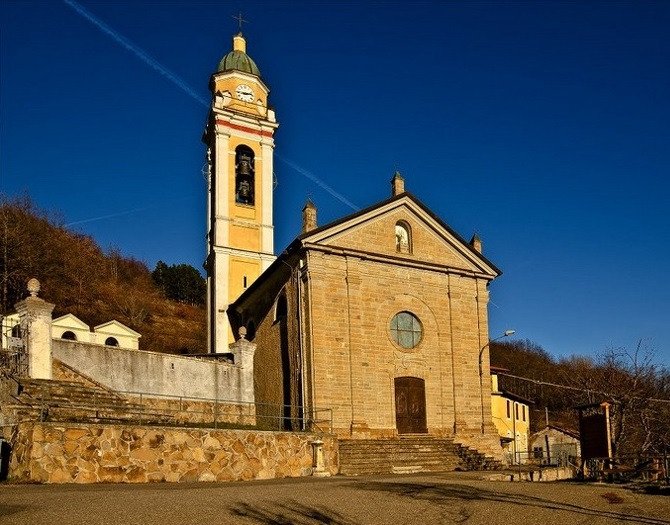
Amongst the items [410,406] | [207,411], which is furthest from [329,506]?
[410,406]

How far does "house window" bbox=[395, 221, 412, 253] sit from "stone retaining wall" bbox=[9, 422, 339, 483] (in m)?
10.0

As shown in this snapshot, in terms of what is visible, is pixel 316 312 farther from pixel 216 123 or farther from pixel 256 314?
pixel 216 123

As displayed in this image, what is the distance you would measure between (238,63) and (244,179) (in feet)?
23.9

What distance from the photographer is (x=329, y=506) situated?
1084cm

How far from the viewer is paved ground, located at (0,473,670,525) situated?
906 cm

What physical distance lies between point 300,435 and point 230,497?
8.25 meters

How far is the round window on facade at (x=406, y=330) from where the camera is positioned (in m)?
25.8

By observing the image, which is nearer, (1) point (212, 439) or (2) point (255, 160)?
(1) point (212, 439)

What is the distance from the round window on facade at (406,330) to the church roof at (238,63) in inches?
741

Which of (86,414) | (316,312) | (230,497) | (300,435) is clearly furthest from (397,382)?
(230,497)

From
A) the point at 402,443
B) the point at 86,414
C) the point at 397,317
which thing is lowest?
the point at 402,443

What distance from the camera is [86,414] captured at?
52.2ft

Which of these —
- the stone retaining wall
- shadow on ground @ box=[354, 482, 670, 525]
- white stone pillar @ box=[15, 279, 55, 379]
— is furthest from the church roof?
shadow on ground @ box=[354, 482, 670, 525]

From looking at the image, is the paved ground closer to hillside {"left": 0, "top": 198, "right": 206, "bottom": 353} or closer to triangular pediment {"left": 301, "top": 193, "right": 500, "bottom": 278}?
triangular pediment {"left": 301, "top": 193, "right": 500, "bottom": 278}
